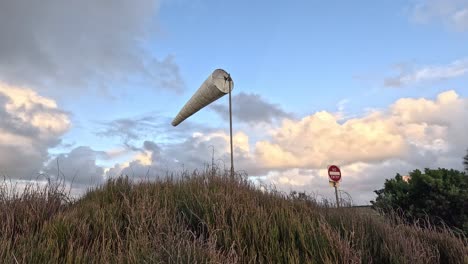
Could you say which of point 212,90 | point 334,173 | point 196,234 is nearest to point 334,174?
point 334,173

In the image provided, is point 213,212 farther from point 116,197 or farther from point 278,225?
point 116,197

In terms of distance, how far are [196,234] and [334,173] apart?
12.5 metres

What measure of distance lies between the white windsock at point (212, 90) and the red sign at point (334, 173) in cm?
616

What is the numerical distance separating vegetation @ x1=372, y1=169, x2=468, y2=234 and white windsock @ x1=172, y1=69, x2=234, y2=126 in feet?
22.1

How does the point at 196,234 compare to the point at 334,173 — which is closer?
the point at 196,234

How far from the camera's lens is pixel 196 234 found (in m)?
6.13

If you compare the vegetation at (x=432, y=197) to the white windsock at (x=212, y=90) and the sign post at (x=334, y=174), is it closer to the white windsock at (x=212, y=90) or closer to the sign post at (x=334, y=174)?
the sign post at (x=334, y=174)

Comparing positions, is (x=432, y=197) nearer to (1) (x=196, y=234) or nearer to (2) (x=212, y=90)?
(2) (x=212, y=90)

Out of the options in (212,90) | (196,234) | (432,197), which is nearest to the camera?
(196,234)

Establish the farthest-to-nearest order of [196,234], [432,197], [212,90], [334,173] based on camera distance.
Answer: [334,173], [212,90], [432,197], [196,234]

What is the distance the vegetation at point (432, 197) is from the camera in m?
12.6

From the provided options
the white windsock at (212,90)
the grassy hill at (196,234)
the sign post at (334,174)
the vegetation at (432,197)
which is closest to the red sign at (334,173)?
the sign post at (334,174)

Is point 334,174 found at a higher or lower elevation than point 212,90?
lower

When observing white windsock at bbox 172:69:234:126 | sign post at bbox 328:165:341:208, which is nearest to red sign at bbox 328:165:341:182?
sign post at bbox 328:165:341:208
